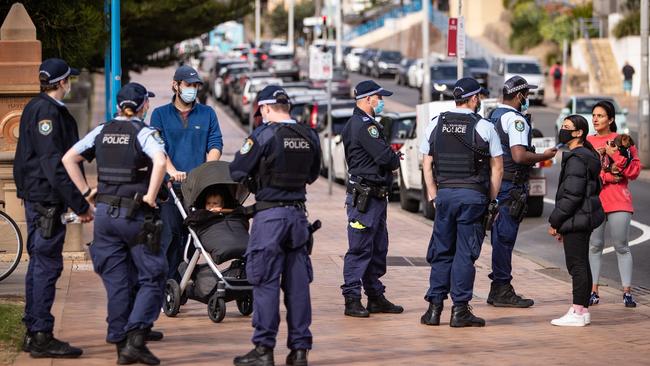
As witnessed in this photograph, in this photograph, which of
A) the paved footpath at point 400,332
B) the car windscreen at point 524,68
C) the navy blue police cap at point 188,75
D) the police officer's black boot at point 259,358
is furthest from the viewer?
the car windscreen at point 524,68

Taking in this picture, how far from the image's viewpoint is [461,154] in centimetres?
1190

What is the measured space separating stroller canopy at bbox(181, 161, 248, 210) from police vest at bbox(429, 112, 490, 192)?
1.62 metres

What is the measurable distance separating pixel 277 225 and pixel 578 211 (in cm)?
326

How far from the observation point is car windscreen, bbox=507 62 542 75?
59.1 metres

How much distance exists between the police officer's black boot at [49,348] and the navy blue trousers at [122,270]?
1.21ft

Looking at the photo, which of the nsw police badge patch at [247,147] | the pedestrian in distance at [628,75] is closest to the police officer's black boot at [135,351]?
the nsw police badge patch at [247,147]

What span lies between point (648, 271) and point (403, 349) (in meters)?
6.89

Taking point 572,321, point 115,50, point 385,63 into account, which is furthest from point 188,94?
point 385,63

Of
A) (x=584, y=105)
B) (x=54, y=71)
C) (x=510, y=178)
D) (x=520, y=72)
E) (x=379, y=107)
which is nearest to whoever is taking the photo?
(x=54, y=71)

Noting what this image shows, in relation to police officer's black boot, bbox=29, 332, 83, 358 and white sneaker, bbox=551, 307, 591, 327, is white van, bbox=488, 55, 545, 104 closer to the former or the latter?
white sneaker, bbox=551, 307, 591, 327

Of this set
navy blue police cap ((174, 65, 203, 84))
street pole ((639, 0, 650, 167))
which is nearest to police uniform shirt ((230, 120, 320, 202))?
navy blue police cap ((174, 65, 203, 84))

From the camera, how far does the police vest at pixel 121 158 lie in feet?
32.3

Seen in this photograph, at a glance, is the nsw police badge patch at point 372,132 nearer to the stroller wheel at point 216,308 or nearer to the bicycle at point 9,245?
the stroller wheel at point 216,308

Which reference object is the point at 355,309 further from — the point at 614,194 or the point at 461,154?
the point at 614,194
